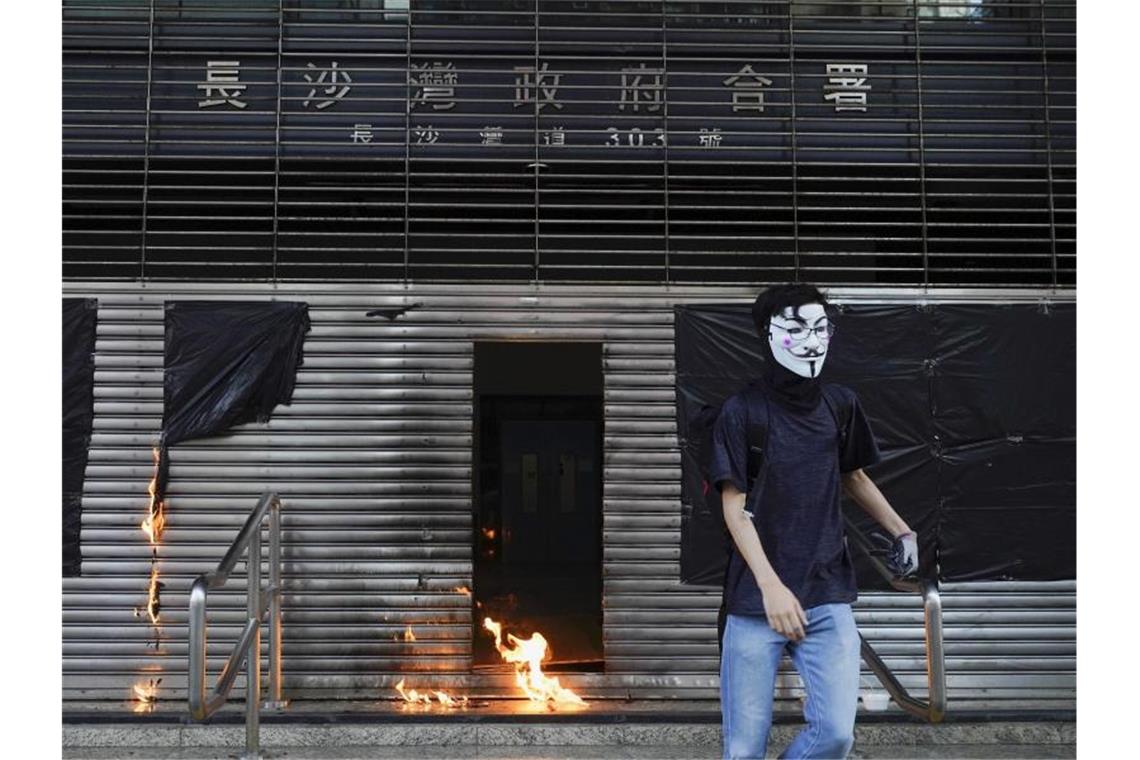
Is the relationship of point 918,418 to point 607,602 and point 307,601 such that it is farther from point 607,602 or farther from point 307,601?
point 307,601

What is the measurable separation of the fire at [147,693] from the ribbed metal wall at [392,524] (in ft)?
0.15

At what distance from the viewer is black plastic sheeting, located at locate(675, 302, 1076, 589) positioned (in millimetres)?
6309

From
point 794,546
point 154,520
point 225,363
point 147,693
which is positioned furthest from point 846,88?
point 147,693

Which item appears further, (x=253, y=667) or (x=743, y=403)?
(x=253, y=667)

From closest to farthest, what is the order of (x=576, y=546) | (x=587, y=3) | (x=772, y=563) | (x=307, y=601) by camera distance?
(x=772, y=563), (x=307, y=601), (x=587, y=3), (x=576, y=546)

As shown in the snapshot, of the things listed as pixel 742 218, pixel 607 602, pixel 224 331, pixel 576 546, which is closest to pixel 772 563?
pixel 607 602

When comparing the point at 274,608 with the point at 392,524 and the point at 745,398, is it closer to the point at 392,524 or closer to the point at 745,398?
the point at 392,524

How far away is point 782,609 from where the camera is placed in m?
3.35

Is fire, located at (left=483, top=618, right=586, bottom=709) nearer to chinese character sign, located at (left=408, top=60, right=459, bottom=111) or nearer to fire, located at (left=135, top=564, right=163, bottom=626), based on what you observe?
fire, located at (left=135, top=564, right=163, bottom=626)

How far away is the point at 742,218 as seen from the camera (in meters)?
6.54

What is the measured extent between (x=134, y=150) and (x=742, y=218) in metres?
3.61

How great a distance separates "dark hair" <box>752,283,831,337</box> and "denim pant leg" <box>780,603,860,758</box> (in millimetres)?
980

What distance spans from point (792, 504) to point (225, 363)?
3823 millimetres

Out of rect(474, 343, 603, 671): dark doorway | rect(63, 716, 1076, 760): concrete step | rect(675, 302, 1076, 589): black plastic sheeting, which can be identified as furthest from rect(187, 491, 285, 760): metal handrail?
rect(474, 343, 603, 671): dark doorway
